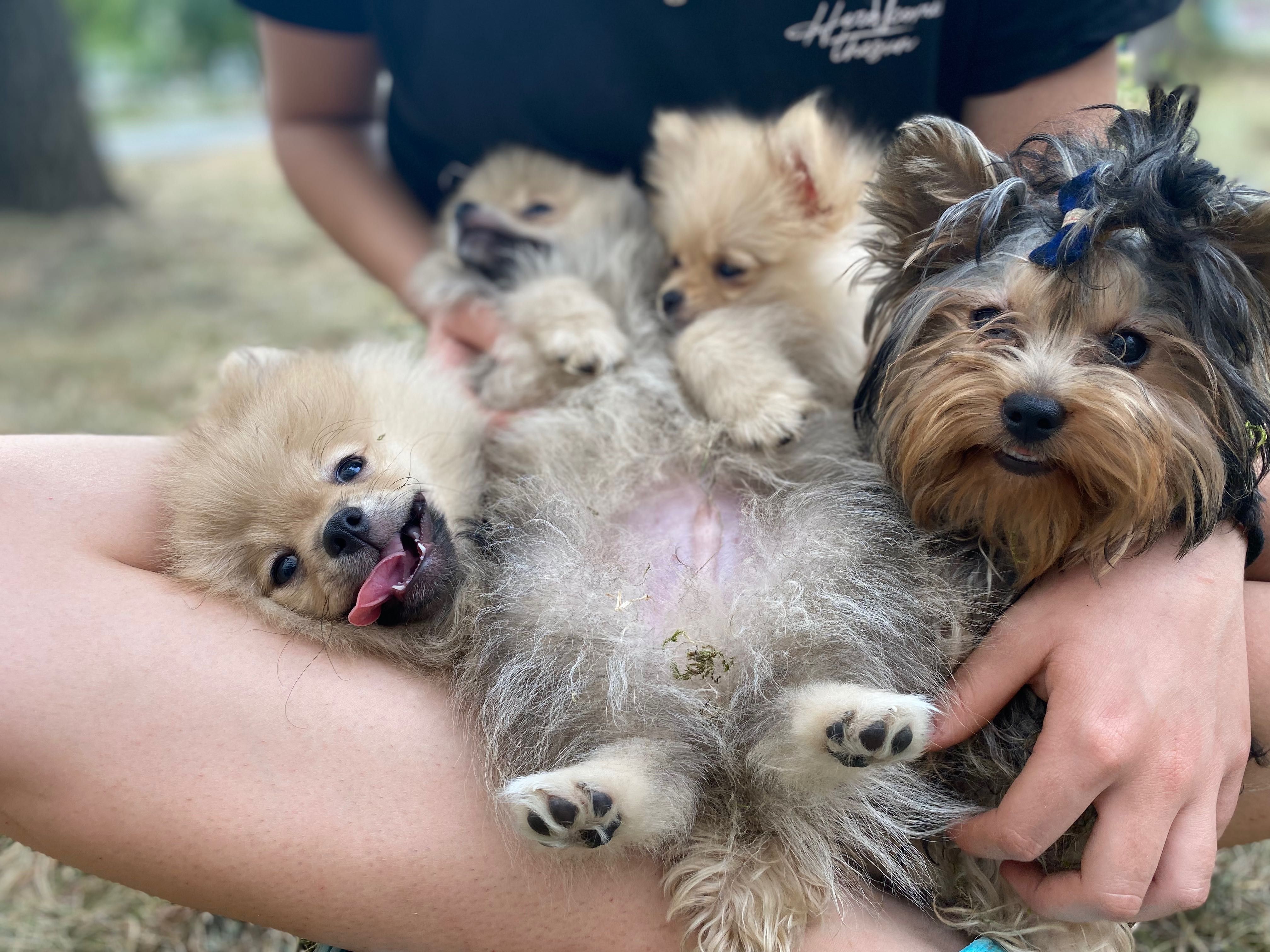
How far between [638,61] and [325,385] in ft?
3.87

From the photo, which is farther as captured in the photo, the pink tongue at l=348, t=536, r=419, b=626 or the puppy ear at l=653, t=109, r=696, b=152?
the puppy ear at l=653, t=109, r=696, b=152

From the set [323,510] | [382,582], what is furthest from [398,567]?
[323,510]

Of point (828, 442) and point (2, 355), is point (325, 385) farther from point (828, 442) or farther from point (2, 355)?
point (2, 355)

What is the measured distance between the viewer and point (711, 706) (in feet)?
5.26

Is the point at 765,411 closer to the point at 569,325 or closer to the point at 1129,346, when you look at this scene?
the point at 569,325

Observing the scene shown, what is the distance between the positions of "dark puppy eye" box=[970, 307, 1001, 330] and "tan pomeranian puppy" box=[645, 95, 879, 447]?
0.67 metres

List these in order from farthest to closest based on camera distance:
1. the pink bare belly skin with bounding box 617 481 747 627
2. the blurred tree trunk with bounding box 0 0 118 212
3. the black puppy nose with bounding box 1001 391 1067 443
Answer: the blurred tree trunk with bounding box 0 0 118 212, the pink bare belly skin with bounding box 617 481 747 627, the black puppy nose with bounding box 1001 391 1067 443

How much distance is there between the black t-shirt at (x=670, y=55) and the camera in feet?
7.20

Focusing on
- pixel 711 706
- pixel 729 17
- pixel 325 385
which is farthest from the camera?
pixel 729 17

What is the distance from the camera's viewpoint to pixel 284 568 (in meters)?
1.84

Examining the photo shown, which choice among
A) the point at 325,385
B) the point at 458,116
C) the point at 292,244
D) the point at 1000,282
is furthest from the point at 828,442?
the point at 292,244

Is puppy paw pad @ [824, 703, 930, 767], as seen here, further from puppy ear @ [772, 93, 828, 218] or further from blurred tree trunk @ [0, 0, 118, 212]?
blurred tree trunk @ [0, 0, 118, 212]

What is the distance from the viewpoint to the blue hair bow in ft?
4.47

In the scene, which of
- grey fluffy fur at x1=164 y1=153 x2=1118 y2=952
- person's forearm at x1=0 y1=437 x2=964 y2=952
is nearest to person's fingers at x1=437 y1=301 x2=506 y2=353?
grey fluffy fur at x1=164 y1=153 x2=1118 y2=952
